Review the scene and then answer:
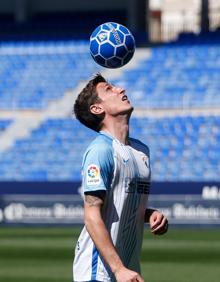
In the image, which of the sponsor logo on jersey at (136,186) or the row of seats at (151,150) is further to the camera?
the row of seats at (151,150)

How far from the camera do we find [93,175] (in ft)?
16.0

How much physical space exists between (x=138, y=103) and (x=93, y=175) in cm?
2067

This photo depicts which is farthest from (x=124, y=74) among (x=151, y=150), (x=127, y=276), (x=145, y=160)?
(x=127, y=276)

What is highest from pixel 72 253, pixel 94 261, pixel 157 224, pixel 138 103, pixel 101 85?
pixel 101 85

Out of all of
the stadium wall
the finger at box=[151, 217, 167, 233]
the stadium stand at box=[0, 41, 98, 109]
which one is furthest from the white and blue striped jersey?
the stadium stand at box=[0, 41, 98, 109]

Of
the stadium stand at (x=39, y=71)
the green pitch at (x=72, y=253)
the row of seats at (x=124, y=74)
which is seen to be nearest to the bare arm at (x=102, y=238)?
the green pitch at (x=72, y=253)

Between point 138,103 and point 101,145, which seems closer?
point 101,145

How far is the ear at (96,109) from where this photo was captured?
16.9 feet

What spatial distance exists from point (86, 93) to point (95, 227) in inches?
33.7

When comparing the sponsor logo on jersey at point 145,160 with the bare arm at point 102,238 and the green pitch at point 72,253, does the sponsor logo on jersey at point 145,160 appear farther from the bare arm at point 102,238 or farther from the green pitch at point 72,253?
the green pitch at point 72,253

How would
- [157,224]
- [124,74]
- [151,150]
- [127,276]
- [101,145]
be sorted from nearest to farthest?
[127,276] < [101,145] < [157,224] < [151,150] < [124,74]

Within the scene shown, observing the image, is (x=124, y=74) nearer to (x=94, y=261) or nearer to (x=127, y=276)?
(x=94, y=261)

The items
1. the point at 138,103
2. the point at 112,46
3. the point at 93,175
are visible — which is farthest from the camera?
the point at 138,103

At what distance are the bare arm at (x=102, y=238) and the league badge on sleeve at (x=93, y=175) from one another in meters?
0.08
